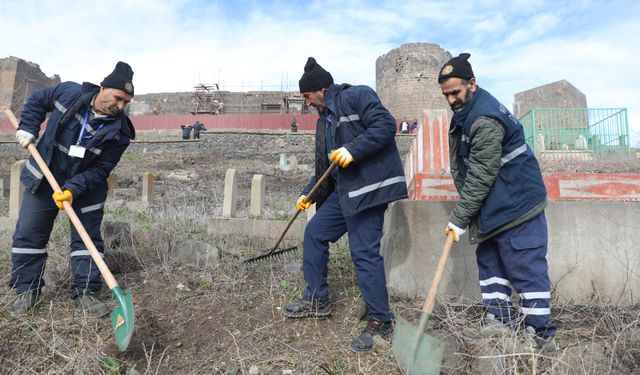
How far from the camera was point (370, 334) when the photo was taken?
2.75 m

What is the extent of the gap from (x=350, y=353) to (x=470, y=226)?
107cm

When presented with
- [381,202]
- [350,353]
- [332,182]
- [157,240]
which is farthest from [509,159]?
[157,240]

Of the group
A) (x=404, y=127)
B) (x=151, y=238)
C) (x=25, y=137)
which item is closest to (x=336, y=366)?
(x=25, y=137)

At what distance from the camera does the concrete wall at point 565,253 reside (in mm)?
3438

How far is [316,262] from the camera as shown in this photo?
10.2ft

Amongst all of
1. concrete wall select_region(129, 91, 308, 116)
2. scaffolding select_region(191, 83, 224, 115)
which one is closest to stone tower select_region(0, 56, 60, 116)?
concrete wall select_region(129, 91, 308, 116)

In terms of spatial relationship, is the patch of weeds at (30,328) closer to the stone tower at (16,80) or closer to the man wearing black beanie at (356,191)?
the man wearing black beanie at (356,191)

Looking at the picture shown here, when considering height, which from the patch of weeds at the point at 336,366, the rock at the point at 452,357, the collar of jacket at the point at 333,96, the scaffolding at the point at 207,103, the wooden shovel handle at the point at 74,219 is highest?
the scaffolding at the point at 207,103

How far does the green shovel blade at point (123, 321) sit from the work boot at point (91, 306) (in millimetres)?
508

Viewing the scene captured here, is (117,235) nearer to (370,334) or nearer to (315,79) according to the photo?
(315,79)

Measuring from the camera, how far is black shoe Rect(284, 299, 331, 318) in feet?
10.1

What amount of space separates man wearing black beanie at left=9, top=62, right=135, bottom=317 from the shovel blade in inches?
78.9

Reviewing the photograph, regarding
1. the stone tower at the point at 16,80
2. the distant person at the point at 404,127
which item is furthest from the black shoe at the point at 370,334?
the stone tower at the point at 16,80

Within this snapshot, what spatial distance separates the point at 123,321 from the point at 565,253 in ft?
10.2
